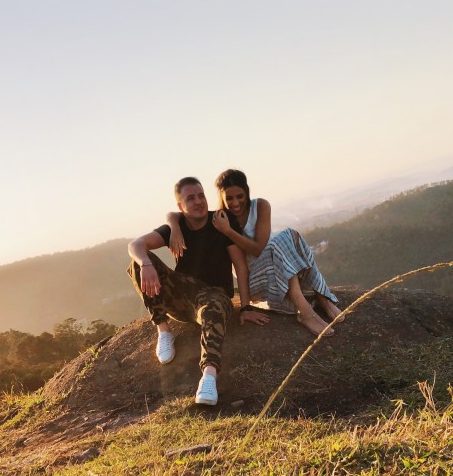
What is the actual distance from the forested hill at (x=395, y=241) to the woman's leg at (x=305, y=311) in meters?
17.9

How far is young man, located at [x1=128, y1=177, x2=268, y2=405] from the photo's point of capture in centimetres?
490

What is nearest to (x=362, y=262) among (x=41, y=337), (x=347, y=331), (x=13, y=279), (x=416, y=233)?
(x=416, y=233)

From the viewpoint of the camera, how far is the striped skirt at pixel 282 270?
17.5 feet

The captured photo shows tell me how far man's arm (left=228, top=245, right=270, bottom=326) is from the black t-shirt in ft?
0.24

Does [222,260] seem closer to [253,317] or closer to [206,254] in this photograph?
[206,254]

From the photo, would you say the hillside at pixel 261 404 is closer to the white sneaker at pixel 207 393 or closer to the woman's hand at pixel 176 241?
the white sneaker at pixel 207 393

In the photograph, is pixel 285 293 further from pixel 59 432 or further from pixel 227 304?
pixel 59 432

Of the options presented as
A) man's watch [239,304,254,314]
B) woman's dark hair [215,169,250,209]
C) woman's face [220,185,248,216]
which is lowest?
man's watch [239,304,254,314]

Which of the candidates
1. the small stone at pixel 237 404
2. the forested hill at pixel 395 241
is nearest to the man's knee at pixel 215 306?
the small stone at pixel 237 404

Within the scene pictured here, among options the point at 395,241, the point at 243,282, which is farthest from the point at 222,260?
the point at 395,241

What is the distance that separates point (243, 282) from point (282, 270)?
1.33 feet

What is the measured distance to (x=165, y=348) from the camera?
17.6 feet

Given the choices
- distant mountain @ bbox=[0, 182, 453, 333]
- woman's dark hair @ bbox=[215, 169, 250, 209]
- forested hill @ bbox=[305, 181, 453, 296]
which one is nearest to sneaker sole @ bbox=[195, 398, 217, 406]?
woman's dark hair @ bbox=[215, 169, 250, 209]

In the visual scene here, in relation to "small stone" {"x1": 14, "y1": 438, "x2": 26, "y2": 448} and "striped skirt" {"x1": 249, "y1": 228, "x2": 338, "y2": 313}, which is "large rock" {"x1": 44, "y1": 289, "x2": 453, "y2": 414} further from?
"small stone" {"x1": 14, "y1": 438, "x2": 26, "y2": 448}
